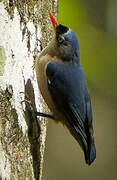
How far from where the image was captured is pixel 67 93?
10.5ft

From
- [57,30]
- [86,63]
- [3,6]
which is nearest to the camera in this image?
[3,6]

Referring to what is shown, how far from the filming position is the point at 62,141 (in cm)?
648

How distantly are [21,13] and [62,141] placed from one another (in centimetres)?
392

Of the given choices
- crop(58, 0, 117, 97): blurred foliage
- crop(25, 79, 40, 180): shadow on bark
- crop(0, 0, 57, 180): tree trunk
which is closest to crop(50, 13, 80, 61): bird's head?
crop(0, 0, 57, 180): tree trunk

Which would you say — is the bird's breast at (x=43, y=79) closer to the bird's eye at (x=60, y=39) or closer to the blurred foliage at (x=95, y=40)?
the bird's eye at (x=60, y=39)

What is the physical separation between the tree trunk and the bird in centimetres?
8

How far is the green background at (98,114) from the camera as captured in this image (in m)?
5.46

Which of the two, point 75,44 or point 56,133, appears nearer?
point 75,44

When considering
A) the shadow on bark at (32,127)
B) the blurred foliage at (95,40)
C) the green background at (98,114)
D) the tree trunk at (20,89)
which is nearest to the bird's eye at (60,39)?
the tree trunk at (20,89)

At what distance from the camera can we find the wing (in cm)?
317

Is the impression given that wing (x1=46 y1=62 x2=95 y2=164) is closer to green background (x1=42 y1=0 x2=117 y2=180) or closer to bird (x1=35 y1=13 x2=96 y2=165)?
bird (x1=35 y1=13 x2=96 y2=165)

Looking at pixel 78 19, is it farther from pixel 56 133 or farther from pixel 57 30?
pixel 56 133

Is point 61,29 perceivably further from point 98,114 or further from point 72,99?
point 98,114

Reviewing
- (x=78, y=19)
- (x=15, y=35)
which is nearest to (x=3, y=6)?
(x=15, y=35)
